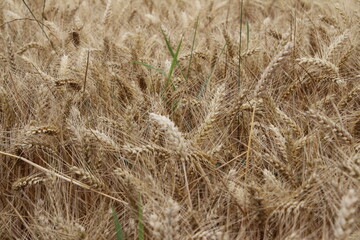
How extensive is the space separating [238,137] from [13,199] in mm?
710

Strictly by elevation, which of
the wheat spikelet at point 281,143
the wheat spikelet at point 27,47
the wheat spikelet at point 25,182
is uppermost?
the wheat spikelet at point 27,47

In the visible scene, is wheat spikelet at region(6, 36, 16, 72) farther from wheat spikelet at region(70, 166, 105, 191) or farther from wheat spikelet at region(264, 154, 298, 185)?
wheat spikelet at region(264, 154, 298, 185)

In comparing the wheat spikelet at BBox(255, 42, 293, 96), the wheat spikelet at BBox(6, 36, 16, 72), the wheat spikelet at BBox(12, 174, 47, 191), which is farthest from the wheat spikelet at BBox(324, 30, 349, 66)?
the wheat spikelet at BBox(6, 36, 16, 72)

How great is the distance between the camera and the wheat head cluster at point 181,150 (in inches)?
28.8

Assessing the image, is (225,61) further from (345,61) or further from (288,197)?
(288,197)

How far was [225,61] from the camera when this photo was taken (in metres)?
1.42

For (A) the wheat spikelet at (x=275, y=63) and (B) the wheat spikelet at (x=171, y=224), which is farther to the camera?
(A) the wheat spikelet at (x=275, y=63)

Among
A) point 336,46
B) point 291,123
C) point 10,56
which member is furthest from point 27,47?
point 336,46

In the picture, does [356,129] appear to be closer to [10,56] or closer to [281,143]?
[281,143]

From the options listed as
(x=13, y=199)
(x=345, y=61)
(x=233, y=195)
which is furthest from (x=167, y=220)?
(x=345, y=61)

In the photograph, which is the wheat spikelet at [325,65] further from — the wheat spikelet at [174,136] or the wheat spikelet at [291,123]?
the wheat spikelet at [174,136]

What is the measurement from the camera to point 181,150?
0.78 m

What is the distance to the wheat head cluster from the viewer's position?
0.73m

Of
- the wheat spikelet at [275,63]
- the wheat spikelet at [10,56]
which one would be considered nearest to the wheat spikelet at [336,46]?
the wheat spikelet at [275,63]
